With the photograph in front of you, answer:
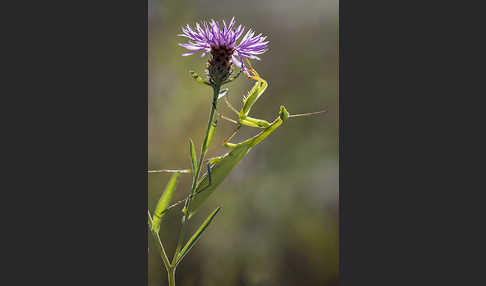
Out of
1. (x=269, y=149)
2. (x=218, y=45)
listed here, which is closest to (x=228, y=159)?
(x=218, y=45)

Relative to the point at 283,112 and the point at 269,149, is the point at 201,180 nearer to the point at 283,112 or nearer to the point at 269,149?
the point at 283,112

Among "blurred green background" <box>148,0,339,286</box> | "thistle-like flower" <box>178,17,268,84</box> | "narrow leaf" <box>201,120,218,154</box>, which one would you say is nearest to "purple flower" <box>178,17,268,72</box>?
"thistle-like flower" <box>178,17,268,84</box>

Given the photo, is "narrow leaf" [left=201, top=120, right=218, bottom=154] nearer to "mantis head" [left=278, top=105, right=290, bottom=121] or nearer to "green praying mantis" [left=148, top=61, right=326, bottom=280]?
"green praying mantis" [left=148, top=61, right=326, bottom=280]

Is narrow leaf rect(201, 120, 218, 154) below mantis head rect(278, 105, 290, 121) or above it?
below

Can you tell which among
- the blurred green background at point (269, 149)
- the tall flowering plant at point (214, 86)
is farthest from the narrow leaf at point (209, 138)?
the blurred green background at point (269, 149)

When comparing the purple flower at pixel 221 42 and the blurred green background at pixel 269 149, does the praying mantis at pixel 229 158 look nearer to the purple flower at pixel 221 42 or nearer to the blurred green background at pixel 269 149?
the purple flower at pixel 221 42

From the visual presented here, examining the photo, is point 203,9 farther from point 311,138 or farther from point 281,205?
point 281,205

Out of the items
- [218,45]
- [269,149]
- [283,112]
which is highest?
[218,45]
